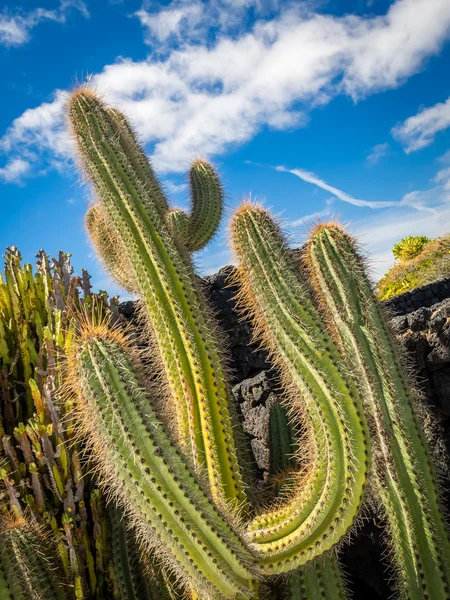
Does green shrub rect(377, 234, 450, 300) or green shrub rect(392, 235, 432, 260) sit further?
green shrub rect(392, 235, 432, 260)

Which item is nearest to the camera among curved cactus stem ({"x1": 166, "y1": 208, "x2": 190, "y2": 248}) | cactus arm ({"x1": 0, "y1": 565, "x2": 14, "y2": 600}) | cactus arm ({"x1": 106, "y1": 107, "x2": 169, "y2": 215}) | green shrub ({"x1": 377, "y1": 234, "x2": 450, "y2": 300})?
→ cactus arm ({"x1": 0, "y1": 565, "x2": 14, "y2": 600})

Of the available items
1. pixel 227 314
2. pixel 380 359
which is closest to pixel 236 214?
pixel 380 359

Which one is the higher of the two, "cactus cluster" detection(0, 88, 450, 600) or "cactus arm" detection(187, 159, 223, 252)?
"cactus arm" detection(187, 159, 223, 252)

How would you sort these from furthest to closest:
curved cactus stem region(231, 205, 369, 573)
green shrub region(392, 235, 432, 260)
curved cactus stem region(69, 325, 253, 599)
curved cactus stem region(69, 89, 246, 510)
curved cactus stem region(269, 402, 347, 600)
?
green shrub region(392, 235, 432, 260), curved cactus stem region(69, 89, 246, 510), curved cactus stem region(269, 402, 347, 600), curved cactus stem region(231, 205, 369, 573), curved cactus stem region(69, 325, 253, 599)

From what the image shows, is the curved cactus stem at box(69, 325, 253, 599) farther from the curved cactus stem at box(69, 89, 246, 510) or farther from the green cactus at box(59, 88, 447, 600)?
the curved cactus stem at box(69, 89, 246, 510)

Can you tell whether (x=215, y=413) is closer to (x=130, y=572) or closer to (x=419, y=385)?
(x=130, y=572)

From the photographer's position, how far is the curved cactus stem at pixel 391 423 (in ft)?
8.66

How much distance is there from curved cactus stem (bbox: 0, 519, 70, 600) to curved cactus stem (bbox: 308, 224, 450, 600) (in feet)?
5.33

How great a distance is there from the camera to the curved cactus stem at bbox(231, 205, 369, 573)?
7.51 ft

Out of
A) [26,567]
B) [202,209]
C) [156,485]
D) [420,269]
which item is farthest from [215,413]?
[420,269]

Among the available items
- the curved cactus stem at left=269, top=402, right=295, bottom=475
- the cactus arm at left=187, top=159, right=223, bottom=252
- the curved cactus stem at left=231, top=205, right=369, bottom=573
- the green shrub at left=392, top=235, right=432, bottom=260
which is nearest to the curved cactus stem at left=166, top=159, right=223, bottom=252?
the cactus arm at left=187, top=159, right=223, bottom=252

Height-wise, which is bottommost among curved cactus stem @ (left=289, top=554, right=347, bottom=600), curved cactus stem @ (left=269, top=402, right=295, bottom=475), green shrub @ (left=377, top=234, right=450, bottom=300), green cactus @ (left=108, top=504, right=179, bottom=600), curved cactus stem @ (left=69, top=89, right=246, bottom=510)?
curved cactus stem @ (left=289, top=554, right=347, bottom=600)

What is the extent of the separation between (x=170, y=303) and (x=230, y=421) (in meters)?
0.71

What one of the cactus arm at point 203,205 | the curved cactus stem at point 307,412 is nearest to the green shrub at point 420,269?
the cactus arm at point 203,205
